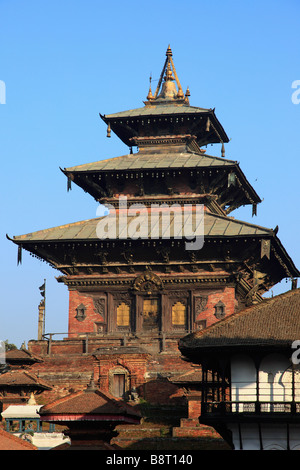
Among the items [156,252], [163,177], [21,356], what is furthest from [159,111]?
[21,356]

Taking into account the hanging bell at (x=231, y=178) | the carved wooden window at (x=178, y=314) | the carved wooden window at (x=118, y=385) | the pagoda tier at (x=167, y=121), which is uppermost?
the pagoda tier at (x=167, y=121)

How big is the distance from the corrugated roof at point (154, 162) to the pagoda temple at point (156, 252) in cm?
6

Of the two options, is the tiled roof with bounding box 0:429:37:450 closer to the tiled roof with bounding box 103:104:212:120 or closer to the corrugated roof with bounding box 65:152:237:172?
the corrugated roof with bounding box 65:152:237:172

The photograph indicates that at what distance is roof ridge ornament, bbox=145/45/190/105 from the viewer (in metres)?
62.2

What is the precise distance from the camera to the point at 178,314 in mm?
52844

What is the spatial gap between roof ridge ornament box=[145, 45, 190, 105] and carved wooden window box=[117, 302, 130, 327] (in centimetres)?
1419

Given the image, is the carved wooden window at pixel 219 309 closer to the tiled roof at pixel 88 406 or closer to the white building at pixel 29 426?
the white building at pixel 29 426

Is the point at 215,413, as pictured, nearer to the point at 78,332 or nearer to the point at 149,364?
the point at 149,364

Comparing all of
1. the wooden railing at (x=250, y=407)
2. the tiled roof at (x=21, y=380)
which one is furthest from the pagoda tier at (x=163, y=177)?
the wooden railing at (x=250, y=407)

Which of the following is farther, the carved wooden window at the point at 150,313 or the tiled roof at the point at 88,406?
the carved wooden window at the point at 150,313

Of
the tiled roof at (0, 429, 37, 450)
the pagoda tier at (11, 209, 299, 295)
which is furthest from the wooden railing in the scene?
the pagoda tier at (11, 209, 299, 295)

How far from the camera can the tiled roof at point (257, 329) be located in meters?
36.2

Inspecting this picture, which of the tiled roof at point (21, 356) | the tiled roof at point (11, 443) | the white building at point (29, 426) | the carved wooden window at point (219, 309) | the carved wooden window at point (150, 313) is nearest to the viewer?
the tiled roof at point (11, 443)

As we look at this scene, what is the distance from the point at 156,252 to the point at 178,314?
3.35m
